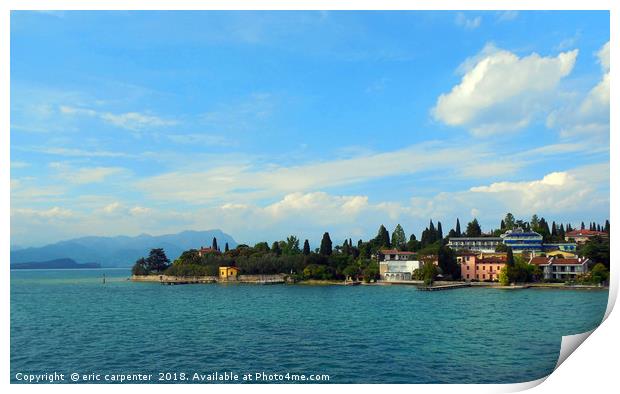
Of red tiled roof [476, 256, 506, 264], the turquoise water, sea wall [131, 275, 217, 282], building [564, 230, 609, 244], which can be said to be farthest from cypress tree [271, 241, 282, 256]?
building [564, 230, 609, 244]

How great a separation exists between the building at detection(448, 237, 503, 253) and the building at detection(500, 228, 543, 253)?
1.31 ft

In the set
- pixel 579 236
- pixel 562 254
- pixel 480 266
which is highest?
pixel 579 236

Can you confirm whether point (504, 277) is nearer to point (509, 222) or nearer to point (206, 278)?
point (509, 222)

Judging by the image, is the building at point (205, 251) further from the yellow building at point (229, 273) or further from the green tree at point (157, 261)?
the yellow building at point (229, 273)

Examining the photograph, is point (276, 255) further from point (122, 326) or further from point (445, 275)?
point (122, 326)

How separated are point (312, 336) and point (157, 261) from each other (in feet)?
37.7

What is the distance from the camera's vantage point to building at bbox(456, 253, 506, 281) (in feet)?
55.9

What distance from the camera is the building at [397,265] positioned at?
59.3ft

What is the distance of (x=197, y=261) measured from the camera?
19.3 m

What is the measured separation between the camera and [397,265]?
18.5 m

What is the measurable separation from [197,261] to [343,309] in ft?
31.4

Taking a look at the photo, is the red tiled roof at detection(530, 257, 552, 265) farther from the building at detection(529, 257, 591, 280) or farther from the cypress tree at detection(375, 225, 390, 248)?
the cypress tree at detection(375, 225, 390, 248)

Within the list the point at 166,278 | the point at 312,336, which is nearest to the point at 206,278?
the point at 166,278
